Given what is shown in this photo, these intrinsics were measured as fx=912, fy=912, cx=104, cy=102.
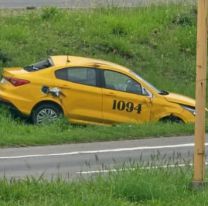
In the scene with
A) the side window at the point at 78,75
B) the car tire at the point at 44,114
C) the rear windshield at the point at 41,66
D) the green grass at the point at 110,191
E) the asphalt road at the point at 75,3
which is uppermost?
the asphalt road at the point at 75,3

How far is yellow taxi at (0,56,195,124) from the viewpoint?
19891 millimetres

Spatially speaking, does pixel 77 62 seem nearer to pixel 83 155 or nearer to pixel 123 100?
pixel 123 100

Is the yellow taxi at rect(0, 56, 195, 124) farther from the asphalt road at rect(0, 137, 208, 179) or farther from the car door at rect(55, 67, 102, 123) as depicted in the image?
the asphalt road at rect(0, 137, 208, 179)

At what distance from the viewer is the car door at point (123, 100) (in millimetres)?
20453

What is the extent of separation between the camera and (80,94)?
66.2 feet

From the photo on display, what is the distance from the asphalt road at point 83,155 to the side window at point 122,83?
1.96 meters

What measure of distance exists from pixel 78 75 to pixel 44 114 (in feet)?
3.82

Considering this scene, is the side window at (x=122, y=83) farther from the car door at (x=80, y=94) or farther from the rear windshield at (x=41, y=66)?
the rear windshield at (x=41, y=66)

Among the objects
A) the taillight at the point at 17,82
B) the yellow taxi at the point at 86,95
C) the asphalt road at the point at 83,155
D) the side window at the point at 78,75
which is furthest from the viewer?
the side window at the point at 78,75

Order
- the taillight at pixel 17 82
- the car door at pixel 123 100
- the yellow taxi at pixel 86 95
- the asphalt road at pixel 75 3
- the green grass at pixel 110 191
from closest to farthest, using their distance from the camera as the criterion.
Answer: the green grass at pixel 110 191, the taillight at pixel 17 82, the yellow taxi at pixel 86 95, the car door at pixel 123 100, the asphalt road at pixel 75 3

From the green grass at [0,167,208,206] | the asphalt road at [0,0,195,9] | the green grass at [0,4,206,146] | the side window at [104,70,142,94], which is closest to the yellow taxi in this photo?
the side window at [104,70,142,94]

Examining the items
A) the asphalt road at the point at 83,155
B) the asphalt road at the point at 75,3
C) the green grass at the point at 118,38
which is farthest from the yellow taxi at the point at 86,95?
the asphalt road at the point at 75,3

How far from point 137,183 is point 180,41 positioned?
18922mm

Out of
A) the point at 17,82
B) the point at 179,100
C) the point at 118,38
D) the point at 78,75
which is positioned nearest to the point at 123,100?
the point at 78,75
